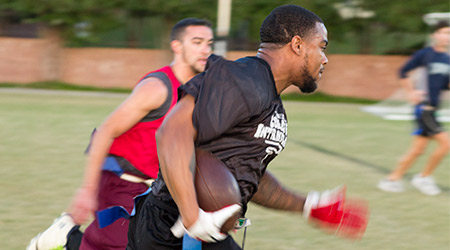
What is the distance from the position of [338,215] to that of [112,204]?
4.79 ft

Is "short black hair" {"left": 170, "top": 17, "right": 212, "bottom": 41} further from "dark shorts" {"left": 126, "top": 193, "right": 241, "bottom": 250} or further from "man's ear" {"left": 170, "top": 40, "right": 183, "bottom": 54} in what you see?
"dark shorts" {"left": 126, "top": 193, "right": 241, "bottom": 250}

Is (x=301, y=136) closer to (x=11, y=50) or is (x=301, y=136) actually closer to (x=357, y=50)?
(x=357, y=50)

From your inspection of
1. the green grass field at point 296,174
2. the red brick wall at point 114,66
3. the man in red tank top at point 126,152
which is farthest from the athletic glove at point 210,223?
the red brick wall at point 114,66

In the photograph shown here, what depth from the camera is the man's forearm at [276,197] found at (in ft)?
9.80

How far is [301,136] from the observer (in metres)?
12.8

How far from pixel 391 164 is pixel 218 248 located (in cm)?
744

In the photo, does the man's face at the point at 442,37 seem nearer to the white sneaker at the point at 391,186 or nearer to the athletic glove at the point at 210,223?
the white sneaker at the point at 391,186

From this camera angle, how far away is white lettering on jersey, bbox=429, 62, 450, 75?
7500 mm

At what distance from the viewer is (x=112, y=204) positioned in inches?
148

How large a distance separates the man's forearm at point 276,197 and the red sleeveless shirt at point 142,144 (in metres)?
0.89

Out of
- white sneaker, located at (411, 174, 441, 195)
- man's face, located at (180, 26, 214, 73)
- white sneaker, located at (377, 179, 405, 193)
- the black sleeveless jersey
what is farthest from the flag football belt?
white sneaker, located at (411, 174, 441, 195)

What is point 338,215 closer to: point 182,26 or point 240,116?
point 240,116

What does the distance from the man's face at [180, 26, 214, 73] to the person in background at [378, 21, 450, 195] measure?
157 inches

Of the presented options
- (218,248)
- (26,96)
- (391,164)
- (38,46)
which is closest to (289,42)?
(218,248)
